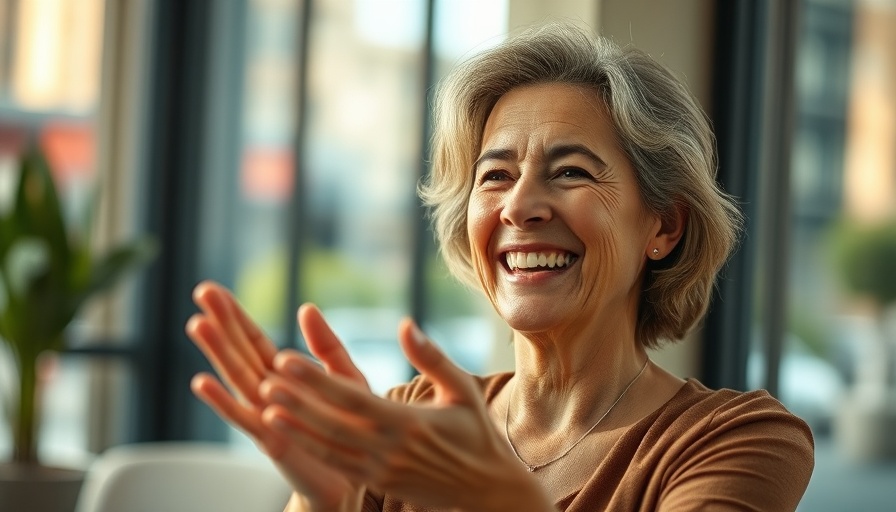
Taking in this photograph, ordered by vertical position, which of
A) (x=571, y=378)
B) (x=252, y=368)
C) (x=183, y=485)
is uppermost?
(x=252, y=368)

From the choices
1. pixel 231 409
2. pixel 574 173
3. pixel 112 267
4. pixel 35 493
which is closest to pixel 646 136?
pixel 574 173

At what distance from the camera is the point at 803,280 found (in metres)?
2.92

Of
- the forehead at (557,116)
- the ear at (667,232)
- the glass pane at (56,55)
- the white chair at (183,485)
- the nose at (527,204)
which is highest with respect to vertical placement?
the glass pane at (56,55)

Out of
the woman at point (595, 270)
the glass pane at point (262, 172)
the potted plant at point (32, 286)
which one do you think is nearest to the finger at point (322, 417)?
the woman at point (595, 270)

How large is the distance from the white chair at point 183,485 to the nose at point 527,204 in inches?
61.7

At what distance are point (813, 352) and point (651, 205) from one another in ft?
4.21

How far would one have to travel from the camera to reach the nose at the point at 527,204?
1.73m

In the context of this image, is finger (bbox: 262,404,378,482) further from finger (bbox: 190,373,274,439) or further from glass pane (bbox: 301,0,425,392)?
glass pane (bbox: 301,0,425,392)

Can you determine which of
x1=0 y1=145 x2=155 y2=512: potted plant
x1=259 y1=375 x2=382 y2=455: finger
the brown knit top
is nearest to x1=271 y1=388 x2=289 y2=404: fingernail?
x1=259 y1=375 x2=382 y2=455: finger

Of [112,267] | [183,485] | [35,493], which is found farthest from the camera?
[112,267]

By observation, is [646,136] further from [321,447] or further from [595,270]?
[321,447]

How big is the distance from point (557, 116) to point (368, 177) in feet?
9.10

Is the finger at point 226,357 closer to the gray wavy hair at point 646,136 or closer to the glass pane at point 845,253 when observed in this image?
the gray wavy hair at point 646,136

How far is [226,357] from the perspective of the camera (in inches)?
51.0
